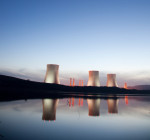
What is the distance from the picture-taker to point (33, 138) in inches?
145

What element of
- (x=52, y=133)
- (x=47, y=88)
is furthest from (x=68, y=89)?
(x=52, y=133)

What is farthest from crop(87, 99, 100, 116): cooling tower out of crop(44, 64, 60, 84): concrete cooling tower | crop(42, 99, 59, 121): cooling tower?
crop(44, 64, 60, 84): concrete cooling tower

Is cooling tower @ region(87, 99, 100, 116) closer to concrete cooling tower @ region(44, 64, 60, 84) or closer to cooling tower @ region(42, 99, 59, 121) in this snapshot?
cooling tower @ region(42, 99, 59, 121)

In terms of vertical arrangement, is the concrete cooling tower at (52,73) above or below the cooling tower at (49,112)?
above

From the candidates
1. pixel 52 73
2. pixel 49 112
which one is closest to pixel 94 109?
pixel 49 112

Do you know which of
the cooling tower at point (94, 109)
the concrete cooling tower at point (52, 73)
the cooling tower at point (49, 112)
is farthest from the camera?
the concrete cooling tower at point (52, 73)

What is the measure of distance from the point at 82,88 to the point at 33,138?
42.5 meters

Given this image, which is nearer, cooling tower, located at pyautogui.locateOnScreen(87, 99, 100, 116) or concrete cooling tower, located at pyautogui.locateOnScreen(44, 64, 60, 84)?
cooling tower, located at pyautogui.locateOnScreen(87, 99, 100, 116)

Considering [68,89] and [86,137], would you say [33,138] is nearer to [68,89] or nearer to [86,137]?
[86,137]

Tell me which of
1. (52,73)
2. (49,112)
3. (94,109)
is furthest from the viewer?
(52,73)

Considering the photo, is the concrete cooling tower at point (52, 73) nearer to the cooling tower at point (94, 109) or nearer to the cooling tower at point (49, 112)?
the cooling tower at point (94, 109)

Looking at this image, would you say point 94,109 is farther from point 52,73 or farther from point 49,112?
point 52,73

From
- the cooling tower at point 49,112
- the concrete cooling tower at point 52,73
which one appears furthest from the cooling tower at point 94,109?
the concrete cooling tower at point 52,73

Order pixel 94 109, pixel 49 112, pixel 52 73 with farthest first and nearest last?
pixel 52 73 < pixel 94 109 < pixel 49 112
